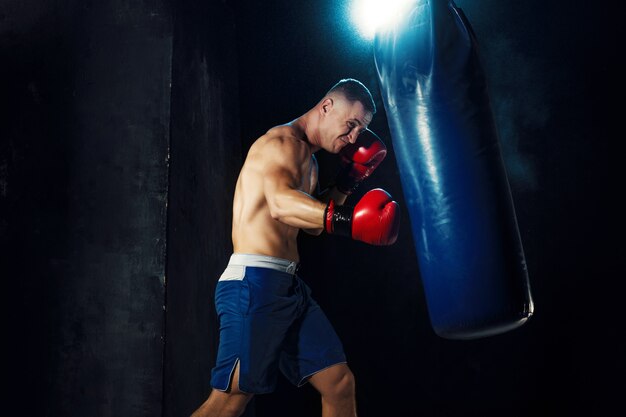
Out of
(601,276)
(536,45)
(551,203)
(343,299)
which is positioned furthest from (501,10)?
(343,299)

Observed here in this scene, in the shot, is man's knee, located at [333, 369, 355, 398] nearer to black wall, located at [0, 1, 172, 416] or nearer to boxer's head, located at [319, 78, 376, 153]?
black wall, located at [0, 1, 172, 416]

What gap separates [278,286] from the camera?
1.92m

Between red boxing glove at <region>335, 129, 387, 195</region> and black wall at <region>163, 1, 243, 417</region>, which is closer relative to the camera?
black wall at <region>163, 1, 243, 417</region>

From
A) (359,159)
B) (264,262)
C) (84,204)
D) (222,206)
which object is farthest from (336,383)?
(84,204)

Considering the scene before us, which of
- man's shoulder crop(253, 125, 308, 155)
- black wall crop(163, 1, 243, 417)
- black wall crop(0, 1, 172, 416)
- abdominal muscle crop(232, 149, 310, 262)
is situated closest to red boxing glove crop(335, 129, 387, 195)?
man's shoulder crop(253, 125, 308, 155)

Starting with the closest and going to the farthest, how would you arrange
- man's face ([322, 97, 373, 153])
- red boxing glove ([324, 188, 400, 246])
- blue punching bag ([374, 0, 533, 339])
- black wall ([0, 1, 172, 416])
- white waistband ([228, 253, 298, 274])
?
blue punching bag ([374, 0, 533, 339]) → red boxing glove ([324, 188, 400, 246]) → white waistband ([228, 253, 298, 274]) → black wall ([0, 1, 172, 416]) → man's face ([322, 97, 373, 153])

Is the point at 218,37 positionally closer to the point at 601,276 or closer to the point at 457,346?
the point at 457,346

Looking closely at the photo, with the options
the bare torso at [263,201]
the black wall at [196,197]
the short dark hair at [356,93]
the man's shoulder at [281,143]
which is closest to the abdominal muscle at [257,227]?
the bare torso at [263,201]

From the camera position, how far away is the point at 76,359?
2.07 m

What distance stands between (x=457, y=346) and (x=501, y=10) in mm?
1985

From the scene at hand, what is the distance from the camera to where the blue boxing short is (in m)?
1.81

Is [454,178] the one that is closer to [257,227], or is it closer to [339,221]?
[339,221]

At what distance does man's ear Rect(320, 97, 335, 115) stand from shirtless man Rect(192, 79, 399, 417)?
0.09 m

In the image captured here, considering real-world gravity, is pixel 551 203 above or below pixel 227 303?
above
